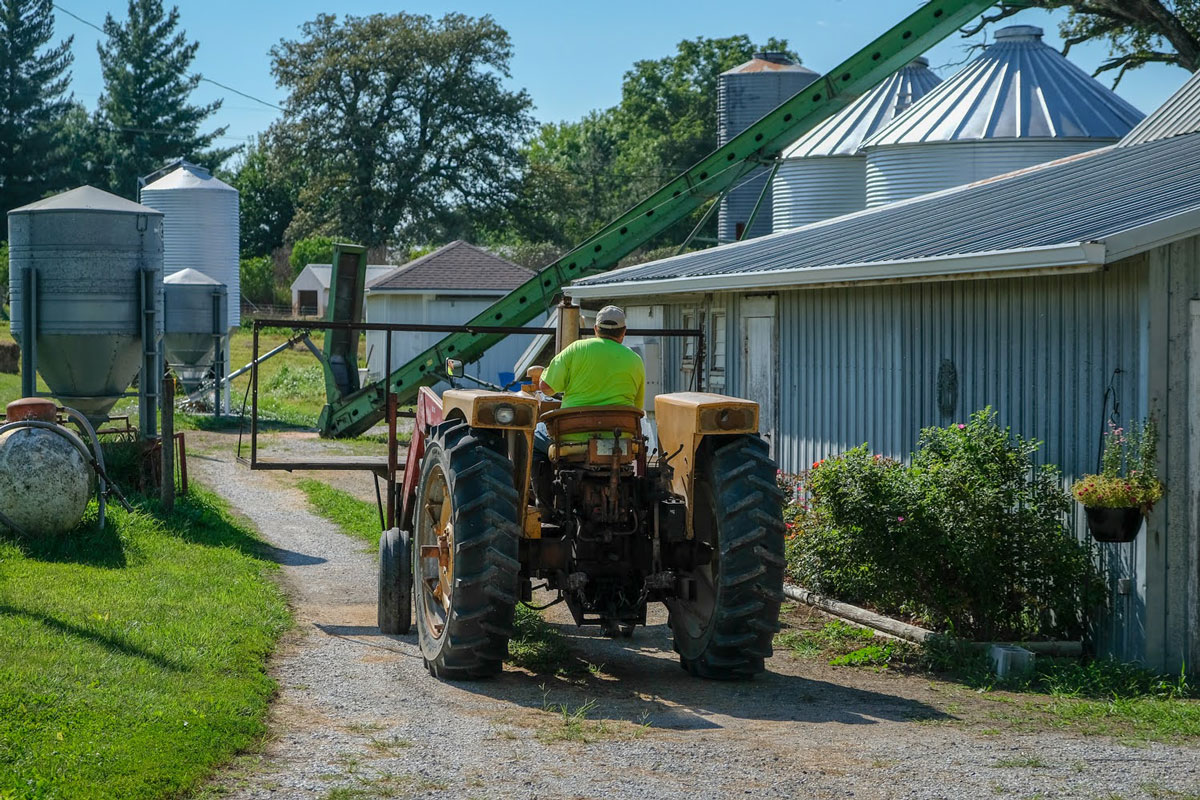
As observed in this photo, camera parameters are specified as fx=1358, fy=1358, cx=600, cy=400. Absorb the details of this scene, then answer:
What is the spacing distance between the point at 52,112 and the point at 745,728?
64.1m

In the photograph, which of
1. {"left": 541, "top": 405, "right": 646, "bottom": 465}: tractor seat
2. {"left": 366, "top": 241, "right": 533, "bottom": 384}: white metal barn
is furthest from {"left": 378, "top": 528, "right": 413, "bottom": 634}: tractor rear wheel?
{"left": 366, "top": 241, "right": 533, "bottom": 384}: white metal barn

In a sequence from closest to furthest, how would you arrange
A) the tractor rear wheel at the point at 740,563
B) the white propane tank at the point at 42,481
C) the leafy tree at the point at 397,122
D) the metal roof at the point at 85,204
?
1. the tractor rear wheel at the point at 740,563
2. the white propane tank at the point at 42,481
3. the metal roof at the point at 85,204
4. the leafy tree at the point at 397,122

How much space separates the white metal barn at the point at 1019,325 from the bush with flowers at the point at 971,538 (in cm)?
27

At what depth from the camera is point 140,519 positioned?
13211mm

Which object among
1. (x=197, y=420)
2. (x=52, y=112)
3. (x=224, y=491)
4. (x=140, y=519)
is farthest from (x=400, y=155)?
(x=140, y=519)

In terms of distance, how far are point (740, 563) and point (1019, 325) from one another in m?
3.31

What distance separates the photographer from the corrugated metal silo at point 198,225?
101 ft

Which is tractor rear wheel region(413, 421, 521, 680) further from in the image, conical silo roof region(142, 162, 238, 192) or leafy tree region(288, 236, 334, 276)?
leafy tree region(288, 236, 334, 276)

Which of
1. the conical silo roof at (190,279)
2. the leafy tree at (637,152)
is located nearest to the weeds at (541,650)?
the conical silo roof at (190,279)

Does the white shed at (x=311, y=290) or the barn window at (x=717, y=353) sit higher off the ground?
the white shed at (x=311, y=290)

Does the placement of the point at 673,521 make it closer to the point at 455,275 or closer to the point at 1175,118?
the point at 1175,118

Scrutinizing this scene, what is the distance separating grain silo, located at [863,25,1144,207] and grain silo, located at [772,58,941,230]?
Answer: 1707 millimetres

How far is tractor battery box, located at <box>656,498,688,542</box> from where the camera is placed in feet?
25.5

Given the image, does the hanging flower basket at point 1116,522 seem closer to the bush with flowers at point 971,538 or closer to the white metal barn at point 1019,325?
the white metal barn at point 1019,325
